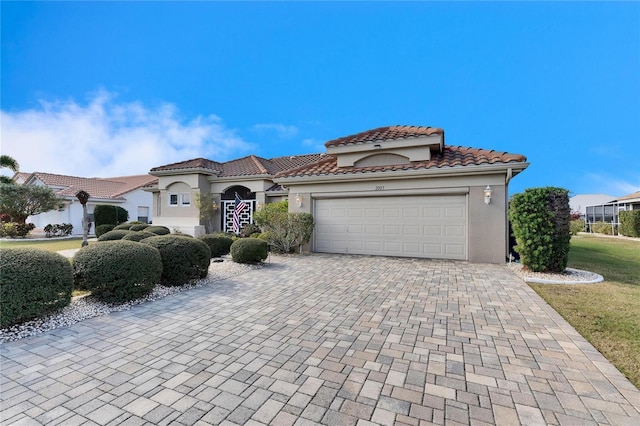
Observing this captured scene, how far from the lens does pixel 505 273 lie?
27.7ft

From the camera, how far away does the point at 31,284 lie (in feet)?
14.6

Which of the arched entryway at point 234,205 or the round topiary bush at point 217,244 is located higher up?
the arched entryway at point 234,205

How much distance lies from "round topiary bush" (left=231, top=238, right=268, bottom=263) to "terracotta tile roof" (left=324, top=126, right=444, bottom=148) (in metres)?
6.24

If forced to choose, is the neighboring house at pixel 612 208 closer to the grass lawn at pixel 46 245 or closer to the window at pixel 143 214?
the grass lawn at pixel 46 245

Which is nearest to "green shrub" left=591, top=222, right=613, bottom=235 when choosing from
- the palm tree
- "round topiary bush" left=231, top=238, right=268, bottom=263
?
"round topiary bush" left=231, top=238, right=268, bottom=263

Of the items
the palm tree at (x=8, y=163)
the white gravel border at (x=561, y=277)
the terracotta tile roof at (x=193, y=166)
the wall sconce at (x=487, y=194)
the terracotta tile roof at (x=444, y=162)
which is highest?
the palm tree at (x=8, y=163)

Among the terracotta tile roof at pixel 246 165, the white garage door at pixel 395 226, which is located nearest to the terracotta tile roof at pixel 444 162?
the white garage door at pixel 395 226

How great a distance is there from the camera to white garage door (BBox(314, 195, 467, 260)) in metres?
10.9

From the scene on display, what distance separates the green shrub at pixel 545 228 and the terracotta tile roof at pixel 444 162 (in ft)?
6.05

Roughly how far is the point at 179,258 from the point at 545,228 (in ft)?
33.0

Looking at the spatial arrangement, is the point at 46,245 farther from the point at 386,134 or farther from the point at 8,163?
the point at 386,134

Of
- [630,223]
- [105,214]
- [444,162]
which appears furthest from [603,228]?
→ [105,214]

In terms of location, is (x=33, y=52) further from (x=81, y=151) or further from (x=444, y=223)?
(x=444, y=223)

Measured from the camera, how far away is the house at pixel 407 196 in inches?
401
